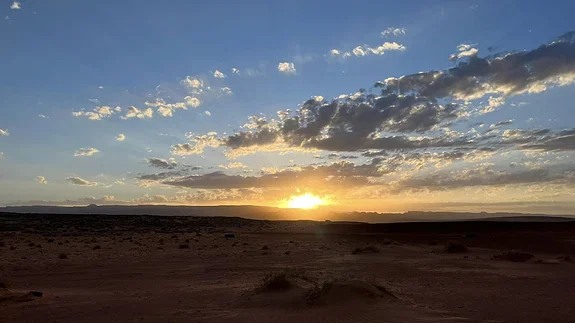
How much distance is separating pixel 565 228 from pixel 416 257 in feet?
88.0

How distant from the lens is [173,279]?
18719 millimetres

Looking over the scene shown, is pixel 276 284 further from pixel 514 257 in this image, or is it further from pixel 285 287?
pixel 514 257

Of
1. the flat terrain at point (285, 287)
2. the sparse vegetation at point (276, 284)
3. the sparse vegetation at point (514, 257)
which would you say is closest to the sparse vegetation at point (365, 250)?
the flat terrain at point (285, 287)

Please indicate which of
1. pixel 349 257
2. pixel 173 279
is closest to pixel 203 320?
pixel 173 279

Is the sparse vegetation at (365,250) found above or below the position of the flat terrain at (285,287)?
above

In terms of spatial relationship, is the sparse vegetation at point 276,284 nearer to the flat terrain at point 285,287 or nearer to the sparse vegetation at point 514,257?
the flat terrain at point 285,287

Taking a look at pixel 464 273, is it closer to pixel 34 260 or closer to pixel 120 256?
pixel 120 256

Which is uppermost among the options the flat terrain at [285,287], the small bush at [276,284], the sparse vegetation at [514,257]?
the sparse vegetation at [514,257]

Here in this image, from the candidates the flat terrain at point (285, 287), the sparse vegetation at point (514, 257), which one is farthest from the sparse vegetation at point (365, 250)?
the sparse vegetation at point (514, 257)

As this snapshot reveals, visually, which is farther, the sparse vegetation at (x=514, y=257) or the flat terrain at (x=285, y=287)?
the sparse vegetation at (x=514, y=257)

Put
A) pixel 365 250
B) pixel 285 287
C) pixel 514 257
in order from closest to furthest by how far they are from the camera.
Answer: pixel 285 287 < pixel 514 257 < pixel 365 250

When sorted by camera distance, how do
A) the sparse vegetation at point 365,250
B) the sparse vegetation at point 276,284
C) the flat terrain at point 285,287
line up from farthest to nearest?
the sparse vegetation at point 365,250
the sparse vegetation at point 276,284
the flat terrain at point 285,287

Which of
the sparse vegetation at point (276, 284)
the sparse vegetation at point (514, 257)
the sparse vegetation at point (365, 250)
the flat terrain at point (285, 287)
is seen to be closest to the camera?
the flat terrain at point (285, 287)

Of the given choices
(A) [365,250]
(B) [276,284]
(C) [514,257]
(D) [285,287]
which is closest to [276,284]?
(B) [276,284]
